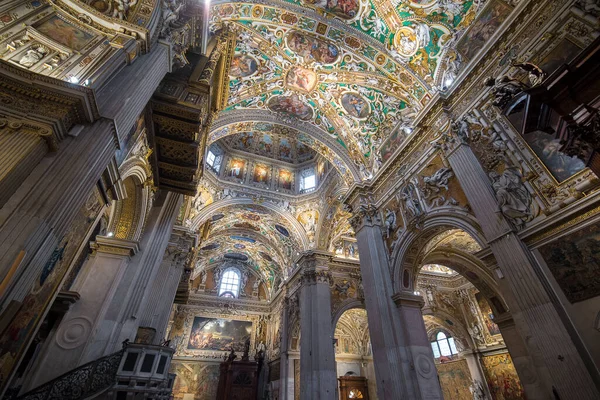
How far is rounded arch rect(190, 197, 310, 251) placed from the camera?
579 inches

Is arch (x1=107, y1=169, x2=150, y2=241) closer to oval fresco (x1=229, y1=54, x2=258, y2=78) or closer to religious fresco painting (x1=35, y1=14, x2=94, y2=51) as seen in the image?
religious fresco painting (x1=35, y1=14, x2=94, y2=51)

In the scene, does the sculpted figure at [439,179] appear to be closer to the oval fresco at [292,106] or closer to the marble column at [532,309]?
the marble column at [532,309]

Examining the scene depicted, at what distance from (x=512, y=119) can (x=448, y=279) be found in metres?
14.0

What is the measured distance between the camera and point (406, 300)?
8555 mm

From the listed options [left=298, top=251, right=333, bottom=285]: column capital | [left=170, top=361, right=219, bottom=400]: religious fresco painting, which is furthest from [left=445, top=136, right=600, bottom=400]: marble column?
[left=170, top=361, right=219, bottom=400]: religious fresco painting

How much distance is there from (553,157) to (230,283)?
23315mm

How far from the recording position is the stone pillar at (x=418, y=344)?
7.41 m

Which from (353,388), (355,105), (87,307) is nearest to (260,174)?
(355,105)

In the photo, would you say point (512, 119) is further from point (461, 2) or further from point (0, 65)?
point (0, 65)

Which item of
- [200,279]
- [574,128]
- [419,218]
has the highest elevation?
[200,279]

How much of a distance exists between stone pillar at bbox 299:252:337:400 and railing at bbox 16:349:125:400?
29.3 ft

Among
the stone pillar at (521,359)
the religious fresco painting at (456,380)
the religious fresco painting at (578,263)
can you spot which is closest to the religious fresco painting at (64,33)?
the religious fresco painting at (578,263)

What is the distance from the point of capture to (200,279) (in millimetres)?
23172

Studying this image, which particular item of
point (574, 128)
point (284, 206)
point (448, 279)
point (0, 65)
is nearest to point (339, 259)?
point (284, 206)
